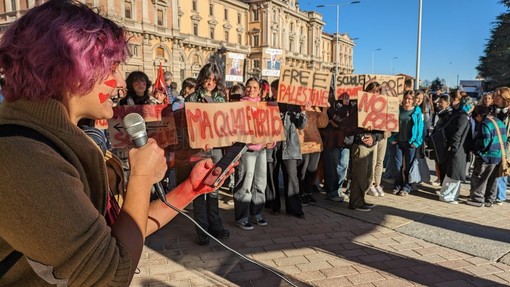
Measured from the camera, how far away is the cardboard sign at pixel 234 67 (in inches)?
569

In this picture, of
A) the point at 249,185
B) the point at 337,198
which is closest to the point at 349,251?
the point at 249,185

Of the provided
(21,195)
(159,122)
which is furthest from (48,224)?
(159,122)

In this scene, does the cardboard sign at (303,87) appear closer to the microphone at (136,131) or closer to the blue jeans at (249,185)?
the blue jeans at (249,185)

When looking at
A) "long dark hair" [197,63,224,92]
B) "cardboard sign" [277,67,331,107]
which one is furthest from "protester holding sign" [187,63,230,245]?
"cardboard sign" [277,67,331,107]

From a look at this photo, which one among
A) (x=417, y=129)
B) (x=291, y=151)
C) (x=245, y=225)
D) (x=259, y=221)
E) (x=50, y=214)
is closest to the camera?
(x=50, y=214)

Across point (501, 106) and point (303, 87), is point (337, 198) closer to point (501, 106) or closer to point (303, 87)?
point (303, 87)

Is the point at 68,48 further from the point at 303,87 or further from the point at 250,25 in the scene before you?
the point at 250,25

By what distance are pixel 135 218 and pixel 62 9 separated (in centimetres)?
68

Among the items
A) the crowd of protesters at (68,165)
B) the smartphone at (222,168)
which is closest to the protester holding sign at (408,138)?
the smartphone at (222,168)

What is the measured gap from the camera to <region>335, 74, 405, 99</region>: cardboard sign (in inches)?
307

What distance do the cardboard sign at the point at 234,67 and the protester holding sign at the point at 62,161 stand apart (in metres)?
13.4

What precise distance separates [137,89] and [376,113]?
390 cm

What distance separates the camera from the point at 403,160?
7145 mm

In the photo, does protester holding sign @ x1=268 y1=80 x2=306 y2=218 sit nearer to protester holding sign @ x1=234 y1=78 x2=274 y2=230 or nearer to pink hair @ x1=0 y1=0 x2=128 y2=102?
protester holding sign @ x1=234 y1=78 x2=274 y2=230
